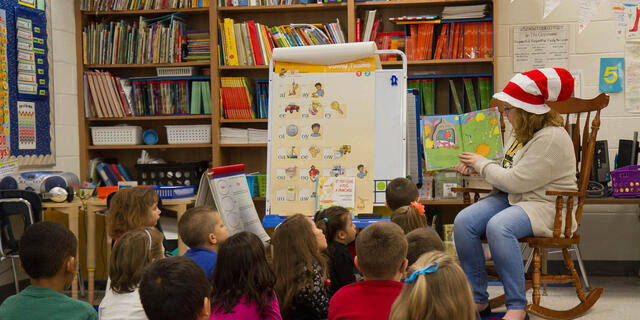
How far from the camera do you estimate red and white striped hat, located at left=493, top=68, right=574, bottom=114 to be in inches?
121

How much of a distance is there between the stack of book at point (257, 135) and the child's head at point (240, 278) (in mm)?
2820

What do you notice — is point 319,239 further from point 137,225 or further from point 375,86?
point 375,86

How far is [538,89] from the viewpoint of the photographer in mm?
3086

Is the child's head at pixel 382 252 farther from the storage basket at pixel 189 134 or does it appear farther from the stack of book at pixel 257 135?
the storage basket at pixel 189 134

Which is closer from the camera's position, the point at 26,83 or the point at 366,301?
the point at 366,301

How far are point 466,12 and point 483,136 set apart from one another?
119 centimetres

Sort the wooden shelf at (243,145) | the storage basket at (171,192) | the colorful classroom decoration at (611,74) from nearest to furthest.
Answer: the storage basket at (171,192) < the colorful classroom decoration at (611,74) < the wooden shelf at (243,145)

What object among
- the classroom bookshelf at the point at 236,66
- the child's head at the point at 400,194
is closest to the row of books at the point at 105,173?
the classroom bookshelf at the point at 236,66

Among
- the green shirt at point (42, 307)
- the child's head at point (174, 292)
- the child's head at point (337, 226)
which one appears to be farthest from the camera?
the child's head at point (337, 226)

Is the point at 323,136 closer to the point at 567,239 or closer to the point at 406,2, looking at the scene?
the point at 567,239

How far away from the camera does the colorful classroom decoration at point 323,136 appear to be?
3473mm

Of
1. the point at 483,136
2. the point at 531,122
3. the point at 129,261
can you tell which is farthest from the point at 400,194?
the point at 129,261

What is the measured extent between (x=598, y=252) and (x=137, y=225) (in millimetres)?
3288

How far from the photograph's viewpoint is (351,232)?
293 cm
